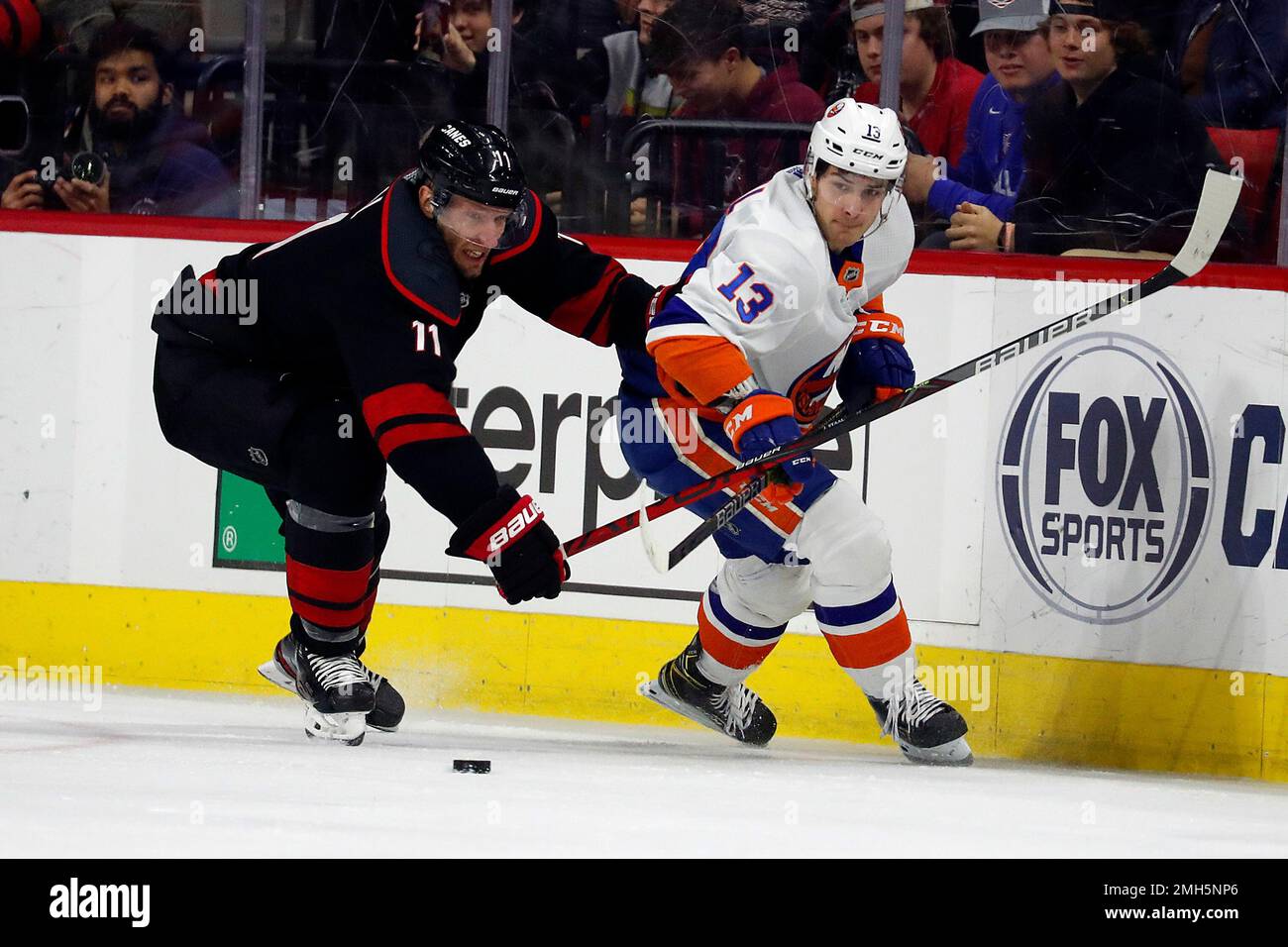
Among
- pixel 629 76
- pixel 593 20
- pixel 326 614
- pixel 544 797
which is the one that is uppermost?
pixel 593 20

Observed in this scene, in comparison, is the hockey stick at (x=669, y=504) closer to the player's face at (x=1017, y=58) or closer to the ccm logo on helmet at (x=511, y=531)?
the ccm logo on helmet at (x=511, y=531)

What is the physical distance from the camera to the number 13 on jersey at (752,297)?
3.35m

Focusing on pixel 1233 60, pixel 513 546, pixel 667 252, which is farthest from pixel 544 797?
pixel 1233 60

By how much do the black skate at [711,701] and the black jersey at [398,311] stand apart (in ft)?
2.27

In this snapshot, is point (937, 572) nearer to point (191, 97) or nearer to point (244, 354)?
point (244, 354)

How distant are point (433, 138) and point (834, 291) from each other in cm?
81

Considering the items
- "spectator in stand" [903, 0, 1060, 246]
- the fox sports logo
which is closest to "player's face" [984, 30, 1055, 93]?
"spectator in stand" [903, 0, 1060, 246]

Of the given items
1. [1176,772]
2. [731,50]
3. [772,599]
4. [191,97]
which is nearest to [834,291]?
[772,599]

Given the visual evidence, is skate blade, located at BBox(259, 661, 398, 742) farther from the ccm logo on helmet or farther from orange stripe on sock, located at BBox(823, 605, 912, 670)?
orange stripe on sock, located at BBox(823, 605, 912, 670)

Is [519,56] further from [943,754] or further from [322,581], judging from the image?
[943,754]

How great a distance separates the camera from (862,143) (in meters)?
3.33

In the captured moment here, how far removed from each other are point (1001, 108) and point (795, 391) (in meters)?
0.93
